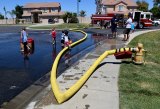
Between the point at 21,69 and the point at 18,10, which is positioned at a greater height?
the point at 18,10

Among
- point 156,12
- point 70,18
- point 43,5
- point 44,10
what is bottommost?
point 70,18

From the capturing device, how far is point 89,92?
924 cm

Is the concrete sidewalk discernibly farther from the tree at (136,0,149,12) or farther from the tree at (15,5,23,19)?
the tree at (15,5,23,19)

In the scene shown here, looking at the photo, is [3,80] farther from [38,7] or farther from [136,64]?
[38,7]

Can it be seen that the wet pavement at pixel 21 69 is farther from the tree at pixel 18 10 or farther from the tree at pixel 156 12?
the tree at pixel 18 10

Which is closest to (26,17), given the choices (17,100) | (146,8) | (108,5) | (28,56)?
(108,5)

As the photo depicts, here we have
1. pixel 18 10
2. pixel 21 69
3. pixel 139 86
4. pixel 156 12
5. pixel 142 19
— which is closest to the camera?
pixel 139 86

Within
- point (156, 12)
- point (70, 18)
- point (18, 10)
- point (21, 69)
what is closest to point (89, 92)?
point (21, 69)

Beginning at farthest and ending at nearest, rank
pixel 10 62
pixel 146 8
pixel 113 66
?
Result: 1. pixel 146 8
2. pixel 10 62
3. pixel 113 66

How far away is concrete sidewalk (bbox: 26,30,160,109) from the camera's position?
26.5 feet

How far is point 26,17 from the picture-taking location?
115 meters

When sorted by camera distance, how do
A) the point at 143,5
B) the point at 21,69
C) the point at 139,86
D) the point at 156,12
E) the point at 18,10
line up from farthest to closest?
the point at 18,10, the point at 143,5, the point at 156,12, the point at 21,69, the point at 139,86

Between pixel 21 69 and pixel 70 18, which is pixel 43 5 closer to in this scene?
pixel 70 18

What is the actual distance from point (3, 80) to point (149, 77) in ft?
17.1
